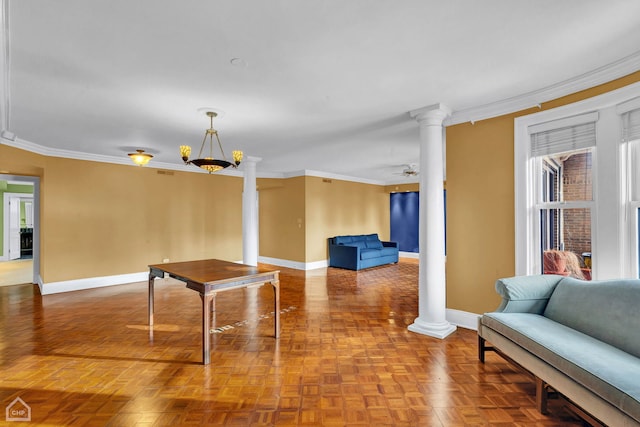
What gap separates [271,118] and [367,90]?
1.34 meters

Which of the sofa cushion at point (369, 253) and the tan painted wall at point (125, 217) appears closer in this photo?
the tan painted wall at point (125, 217)

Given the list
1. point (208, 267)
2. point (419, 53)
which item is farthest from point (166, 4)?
point (208, 267)

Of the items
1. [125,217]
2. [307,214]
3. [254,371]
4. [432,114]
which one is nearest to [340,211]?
[307,214]

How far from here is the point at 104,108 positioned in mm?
3389

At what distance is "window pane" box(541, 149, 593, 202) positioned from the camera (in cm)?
286

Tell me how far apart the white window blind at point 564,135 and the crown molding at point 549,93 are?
0.24 metres

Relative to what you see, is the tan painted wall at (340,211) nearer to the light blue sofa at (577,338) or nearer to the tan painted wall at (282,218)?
the tan painted wall at (282,218)

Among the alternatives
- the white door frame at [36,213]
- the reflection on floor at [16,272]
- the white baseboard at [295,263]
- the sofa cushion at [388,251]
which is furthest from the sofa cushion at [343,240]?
the reflection on floor at [16,272]

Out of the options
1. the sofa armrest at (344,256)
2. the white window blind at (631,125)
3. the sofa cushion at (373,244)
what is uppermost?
the white window blind at (631,125)

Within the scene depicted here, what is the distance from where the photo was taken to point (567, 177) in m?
3.00

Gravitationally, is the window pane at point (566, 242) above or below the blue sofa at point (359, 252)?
above

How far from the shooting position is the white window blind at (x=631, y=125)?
2.46 m

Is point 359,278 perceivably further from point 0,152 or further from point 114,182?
point 0,152

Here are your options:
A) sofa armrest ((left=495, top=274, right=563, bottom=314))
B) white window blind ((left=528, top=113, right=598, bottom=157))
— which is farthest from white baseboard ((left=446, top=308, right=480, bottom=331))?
white window blind ((left=528, top=113, right=598, bottom=157))
